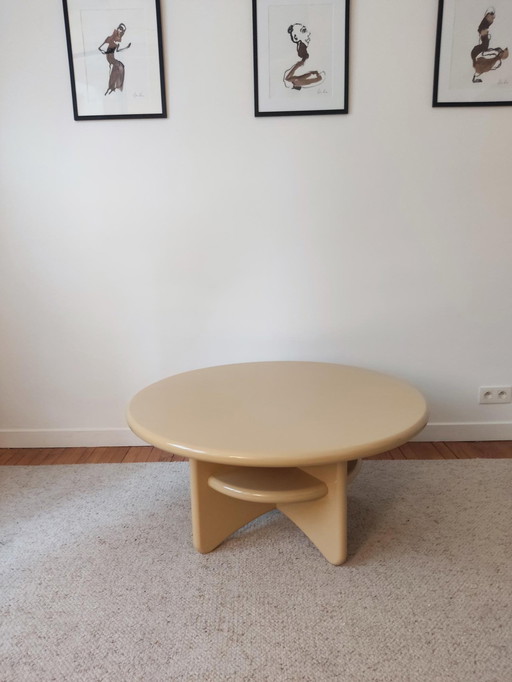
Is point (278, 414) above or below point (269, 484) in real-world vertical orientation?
above

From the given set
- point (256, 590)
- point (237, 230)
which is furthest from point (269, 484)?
point (237, 230)

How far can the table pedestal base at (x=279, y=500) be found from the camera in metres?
1.45

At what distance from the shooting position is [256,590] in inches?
56.7

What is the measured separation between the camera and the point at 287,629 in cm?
129

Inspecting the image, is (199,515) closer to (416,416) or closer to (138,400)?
(138,400)

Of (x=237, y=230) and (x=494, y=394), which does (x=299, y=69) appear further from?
(x=494, y=394)

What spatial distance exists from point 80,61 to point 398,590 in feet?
7.76

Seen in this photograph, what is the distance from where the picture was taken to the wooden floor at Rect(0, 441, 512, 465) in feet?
7.48

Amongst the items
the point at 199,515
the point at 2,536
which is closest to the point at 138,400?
the point at 199,515

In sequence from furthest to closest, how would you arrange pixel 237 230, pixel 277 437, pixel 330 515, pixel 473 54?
1. pixel 237 230
2. pixel 473 54
3. pixel 330 515
4. pixel 277 437

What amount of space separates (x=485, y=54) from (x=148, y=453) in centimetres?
235

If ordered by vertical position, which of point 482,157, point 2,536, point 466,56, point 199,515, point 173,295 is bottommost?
point 2,536

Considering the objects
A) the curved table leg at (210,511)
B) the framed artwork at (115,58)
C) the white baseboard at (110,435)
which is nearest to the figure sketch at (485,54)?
the framed artwork at (115,58)

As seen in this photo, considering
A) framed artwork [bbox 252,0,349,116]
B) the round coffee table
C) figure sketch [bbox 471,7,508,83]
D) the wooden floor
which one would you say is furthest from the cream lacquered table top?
figure sketch [bbox 471,7,508,83]
